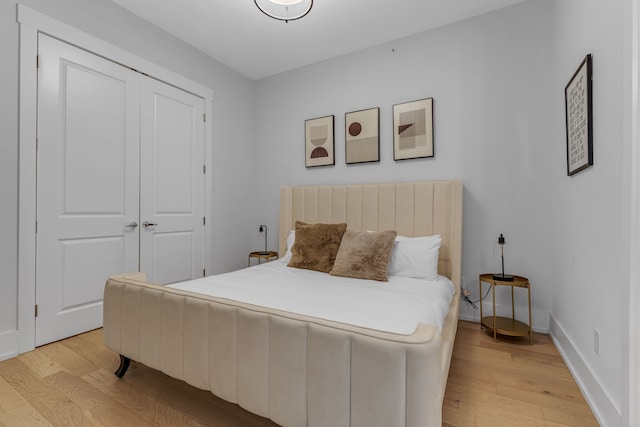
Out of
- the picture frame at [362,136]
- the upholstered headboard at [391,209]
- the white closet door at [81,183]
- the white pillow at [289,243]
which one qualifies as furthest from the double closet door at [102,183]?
the picture frame at [362,136]

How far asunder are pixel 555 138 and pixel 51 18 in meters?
4.04

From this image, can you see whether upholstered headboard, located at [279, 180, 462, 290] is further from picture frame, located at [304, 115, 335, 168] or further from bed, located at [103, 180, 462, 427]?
bed, located at [103, 180, 462, 427]

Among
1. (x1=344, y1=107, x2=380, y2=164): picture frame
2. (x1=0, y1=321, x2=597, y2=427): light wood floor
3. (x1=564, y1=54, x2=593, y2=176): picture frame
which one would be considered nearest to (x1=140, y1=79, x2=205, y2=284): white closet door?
(x1=0, y1=321, x2=597, y2=427): light wood floor

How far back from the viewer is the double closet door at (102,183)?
2.22m

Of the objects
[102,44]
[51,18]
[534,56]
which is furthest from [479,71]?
[51,18]

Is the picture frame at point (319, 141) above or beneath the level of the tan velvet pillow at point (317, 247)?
above

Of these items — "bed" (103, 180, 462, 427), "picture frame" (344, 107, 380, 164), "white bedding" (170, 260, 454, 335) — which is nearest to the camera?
"bed" (103, 180, 462, 427)

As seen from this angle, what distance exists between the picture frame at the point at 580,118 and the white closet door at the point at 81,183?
3.43 metres

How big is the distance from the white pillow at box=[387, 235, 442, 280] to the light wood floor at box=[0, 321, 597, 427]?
24.1 inches

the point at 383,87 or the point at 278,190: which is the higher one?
the point at 383,87

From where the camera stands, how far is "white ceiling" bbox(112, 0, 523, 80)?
2561mm

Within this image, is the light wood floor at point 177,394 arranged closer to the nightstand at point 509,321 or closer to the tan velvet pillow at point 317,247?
the nightstand at point 509,321

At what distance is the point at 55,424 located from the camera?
1.38m

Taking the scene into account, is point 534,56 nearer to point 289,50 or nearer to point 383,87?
point 383,87
